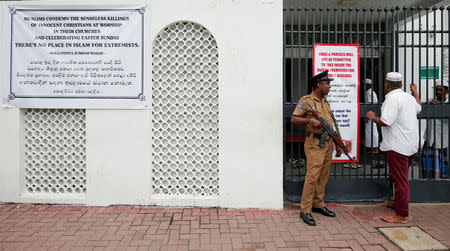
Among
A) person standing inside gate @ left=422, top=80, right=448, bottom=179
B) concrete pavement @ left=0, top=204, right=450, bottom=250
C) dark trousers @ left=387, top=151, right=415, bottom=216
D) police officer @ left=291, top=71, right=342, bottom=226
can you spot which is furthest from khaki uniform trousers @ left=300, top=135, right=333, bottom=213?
person standing inside gate @ left=422, top=80, right=448, bottom=179

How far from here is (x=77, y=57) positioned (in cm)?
472

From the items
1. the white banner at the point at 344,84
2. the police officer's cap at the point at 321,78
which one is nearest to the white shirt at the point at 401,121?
the white banner at the point at 344,84

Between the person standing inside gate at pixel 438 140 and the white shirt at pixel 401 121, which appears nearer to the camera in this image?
the white shirt at pixel 401 121

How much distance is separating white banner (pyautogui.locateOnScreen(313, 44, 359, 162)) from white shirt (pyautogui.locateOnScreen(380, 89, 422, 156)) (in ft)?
1.94

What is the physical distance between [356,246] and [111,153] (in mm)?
3317

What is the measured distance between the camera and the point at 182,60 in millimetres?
4793

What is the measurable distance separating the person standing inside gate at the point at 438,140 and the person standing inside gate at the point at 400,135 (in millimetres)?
1013

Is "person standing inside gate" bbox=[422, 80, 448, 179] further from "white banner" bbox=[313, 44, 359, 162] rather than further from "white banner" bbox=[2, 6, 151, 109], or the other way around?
"white banner" bbox=[2, 6, 151, 109]

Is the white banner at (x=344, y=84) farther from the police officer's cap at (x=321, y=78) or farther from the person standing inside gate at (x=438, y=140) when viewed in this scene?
the person standing inside gate at (x=438, y=140)

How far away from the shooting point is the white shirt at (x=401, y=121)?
4230mm

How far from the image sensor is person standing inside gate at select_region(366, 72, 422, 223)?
13.9ft

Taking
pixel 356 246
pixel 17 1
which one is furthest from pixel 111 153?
pixel 356 246

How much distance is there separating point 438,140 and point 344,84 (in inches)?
81.2

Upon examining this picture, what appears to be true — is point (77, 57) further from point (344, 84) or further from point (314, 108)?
point (344, 84)
